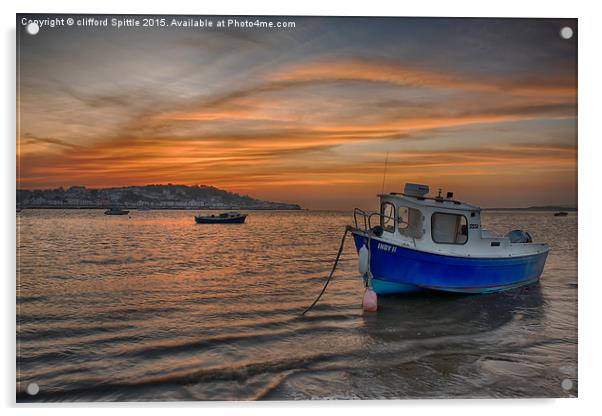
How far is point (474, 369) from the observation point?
5.95m

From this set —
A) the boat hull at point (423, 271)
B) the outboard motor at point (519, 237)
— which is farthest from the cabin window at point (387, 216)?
the outboard motor at point (519, 237)

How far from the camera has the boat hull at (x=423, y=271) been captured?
877 cm

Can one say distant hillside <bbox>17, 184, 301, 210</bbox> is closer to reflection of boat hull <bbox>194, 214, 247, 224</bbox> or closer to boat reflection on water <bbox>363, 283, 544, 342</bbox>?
boat reflection on water <bbox>363, 283, 544, 342</bbox>

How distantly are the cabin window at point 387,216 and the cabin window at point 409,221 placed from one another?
133mm

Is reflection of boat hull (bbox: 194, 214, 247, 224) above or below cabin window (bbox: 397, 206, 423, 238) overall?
below

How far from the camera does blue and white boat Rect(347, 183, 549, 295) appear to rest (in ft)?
28.8

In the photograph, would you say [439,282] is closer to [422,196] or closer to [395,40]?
[422,196]

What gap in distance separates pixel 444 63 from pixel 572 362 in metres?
4.01

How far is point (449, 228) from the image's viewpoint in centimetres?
952

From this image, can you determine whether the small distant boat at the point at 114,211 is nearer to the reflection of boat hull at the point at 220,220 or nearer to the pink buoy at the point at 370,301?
the pink buoy at the point at 370,301

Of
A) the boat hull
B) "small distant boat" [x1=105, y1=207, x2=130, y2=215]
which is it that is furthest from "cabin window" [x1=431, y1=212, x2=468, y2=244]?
"small distant boat" [x1=105, y1=207, x2=130, y2=215]

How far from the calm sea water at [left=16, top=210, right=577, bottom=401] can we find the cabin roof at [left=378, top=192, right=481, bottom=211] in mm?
1683

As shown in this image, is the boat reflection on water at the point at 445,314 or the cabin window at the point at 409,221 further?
the cabin window at the point at 409,221

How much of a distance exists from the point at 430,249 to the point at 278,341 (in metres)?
3.52
